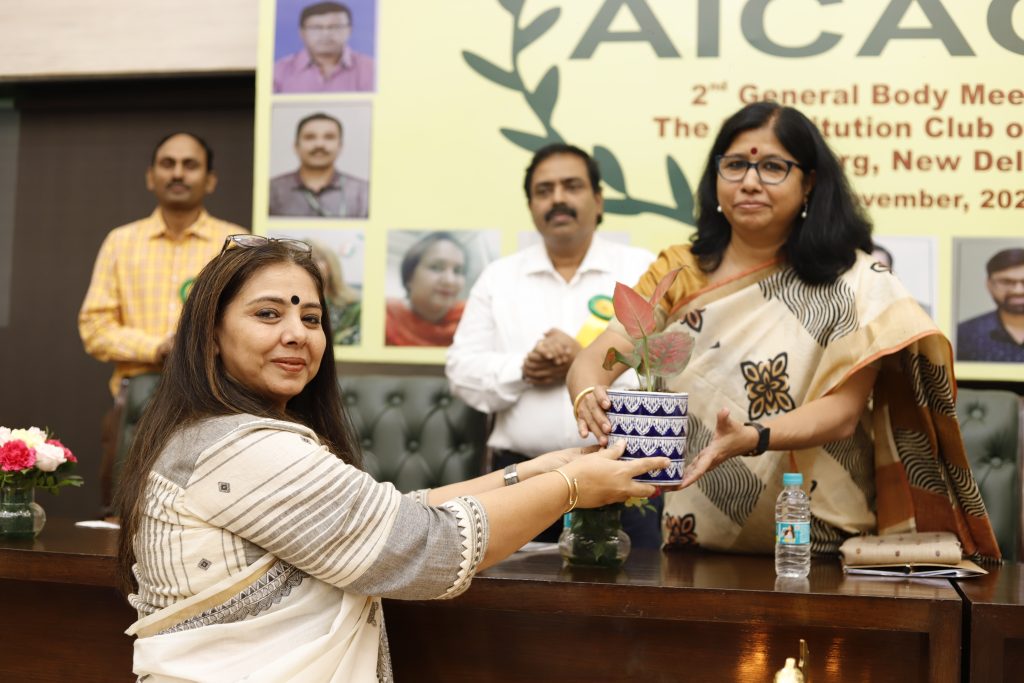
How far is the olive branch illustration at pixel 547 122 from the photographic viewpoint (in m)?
3.24

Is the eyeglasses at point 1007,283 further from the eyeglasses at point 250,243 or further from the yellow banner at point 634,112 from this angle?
the eyeglasses at point 250,243

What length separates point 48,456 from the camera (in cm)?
211

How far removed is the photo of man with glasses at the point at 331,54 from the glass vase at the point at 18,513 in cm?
179

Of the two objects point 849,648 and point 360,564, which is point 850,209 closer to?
point 849,648

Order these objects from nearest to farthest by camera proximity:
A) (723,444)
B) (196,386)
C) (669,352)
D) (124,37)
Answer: (196,386), (669,352), (723,444), (124,37)

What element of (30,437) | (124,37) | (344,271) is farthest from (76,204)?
(30,437)

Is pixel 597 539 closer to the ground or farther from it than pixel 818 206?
closer to the ground

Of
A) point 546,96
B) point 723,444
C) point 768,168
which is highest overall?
point 546,96

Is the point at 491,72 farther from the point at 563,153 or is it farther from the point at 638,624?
the point at 638,624

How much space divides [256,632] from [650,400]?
66cm

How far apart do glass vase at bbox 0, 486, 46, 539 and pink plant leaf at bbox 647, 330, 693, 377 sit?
49.5 inches

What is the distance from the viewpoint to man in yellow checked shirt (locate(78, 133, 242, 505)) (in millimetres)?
3490

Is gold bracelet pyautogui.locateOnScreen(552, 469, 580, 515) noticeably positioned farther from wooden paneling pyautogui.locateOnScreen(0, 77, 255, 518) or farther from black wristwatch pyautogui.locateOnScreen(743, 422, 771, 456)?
wooden paneling pyautogui.locateOnScreen(0, 77, 255, 518)

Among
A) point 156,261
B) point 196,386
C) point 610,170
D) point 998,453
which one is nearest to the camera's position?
point 196,386
